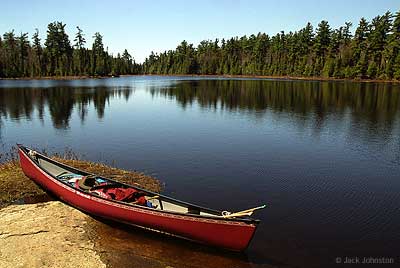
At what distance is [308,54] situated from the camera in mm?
139375

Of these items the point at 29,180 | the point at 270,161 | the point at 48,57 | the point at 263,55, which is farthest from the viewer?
the point at 263,55

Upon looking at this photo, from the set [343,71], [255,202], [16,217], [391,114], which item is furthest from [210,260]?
[343,71]

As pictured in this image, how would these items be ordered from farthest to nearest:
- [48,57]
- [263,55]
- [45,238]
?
[263,55], [48,57], [45,238]

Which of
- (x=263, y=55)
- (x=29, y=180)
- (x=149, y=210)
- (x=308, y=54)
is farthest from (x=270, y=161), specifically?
(x=263, y=55)

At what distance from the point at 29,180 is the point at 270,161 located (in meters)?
16.4

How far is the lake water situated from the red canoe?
0.80 metres

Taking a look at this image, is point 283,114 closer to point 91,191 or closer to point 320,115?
point 320,115

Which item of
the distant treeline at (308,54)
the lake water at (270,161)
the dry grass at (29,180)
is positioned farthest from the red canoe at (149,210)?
the distant treeline at (308,54)

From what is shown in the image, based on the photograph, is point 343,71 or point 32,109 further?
point 343,71

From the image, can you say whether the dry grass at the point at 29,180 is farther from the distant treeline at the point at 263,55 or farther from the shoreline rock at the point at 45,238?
the distant treeline at the point at 263,55

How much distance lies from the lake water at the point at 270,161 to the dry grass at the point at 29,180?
3.87ft

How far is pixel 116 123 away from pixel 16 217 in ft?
86.5

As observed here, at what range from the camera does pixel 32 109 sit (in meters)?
49.8

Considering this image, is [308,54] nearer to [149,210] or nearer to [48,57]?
[48,57]
